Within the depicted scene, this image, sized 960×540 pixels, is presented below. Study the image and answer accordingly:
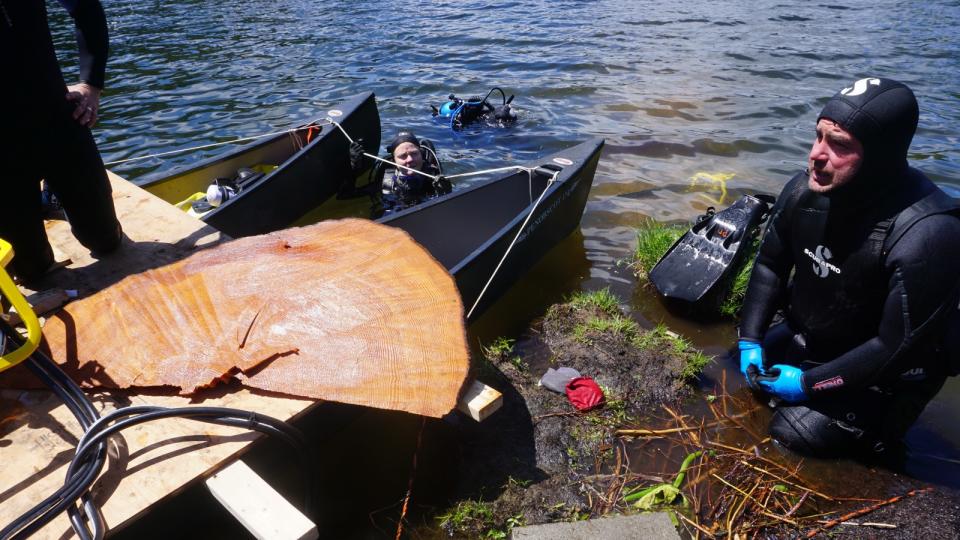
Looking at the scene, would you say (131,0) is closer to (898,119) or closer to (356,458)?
(356,458)

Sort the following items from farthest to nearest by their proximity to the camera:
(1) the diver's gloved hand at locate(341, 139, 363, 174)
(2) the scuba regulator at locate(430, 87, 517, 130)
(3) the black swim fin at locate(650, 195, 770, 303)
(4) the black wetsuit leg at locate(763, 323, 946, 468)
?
(2) the scuba regulator at locate(430, 87, 517, 130), (1) the diver's gloved hand at locate(341, 139, 363, 174), (3) the black swim fin at locate(650, 195, 770, 303), (4) the black wetsuit leg at locate(763, 323, 946, 468)

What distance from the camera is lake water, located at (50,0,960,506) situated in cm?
641

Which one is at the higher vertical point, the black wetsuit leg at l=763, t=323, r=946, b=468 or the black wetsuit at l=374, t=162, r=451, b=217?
the black wetsuit at l=374, t=162, r=451, b=217

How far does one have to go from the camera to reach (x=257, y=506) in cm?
205

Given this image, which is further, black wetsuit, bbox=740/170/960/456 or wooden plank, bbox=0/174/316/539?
black wetsuit, bbox=740/170/960/456

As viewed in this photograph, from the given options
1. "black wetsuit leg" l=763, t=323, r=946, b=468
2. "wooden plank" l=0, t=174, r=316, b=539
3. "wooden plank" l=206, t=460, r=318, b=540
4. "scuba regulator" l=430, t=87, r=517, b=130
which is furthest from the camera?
"scuba regulator" l=430, t=87, r=517, b=130

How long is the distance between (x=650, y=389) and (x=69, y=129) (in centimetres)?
368

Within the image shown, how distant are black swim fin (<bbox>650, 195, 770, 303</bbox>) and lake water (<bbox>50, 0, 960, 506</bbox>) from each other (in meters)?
0.28

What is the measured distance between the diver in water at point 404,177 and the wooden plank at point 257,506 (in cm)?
357

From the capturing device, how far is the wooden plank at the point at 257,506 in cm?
194

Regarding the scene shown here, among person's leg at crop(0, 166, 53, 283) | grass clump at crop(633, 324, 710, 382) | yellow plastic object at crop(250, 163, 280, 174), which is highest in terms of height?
person's leg at crop(0, 166, 53, 283)

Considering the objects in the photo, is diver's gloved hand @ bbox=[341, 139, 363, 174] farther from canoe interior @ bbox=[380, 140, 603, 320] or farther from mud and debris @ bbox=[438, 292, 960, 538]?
mud and debris @ bbox=[438, 292, 960, 538]

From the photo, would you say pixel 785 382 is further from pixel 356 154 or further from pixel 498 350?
pixel 356 154

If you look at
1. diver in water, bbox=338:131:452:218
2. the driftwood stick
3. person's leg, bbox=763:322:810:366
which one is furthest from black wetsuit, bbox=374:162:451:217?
the driftwood stick
